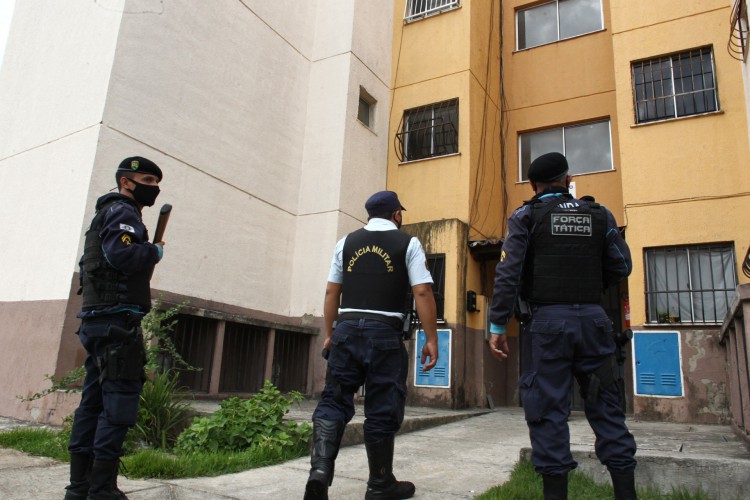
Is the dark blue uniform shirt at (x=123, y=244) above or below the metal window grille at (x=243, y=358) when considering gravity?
above

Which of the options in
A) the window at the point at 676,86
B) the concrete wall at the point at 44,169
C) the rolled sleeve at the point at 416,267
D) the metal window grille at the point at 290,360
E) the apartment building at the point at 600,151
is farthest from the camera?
the metal window grille at the point at 290,360

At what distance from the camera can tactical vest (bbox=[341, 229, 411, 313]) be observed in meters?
3.52

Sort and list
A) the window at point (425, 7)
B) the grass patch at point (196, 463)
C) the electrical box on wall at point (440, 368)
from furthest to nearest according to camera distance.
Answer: the window at point (425, 7)
the electrical box on wall at point (440, 368)
the grass patch at point (196, 463)

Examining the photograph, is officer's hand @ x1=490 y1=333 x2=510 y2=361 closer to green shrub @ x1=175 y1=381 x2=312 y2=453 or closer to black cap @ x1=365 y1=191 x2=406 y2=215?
black cap @ x1=365 y1=191 x2=406 y2=215

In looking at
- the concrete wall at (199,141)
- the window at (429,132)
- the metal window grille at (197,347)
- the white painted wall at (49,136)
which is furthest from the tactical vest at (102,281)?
the window at (429,132)

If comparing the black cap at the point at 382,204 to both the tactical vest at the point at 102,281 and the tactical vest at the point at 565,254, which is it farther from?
the tactical vest at the point at 102,281

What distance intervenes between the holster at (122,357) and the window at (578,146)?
8551mm

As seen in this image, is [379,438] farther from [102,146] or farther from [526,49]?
[526,49]

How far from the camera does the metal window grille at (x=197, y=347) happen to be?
26.1 ft

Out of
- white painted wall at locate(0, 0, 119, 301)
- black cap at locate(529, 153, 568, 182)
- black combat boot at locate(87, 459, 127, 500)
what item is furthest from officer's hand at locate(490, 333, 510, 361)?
white painted wall at locate(0, 0, 119, 301)

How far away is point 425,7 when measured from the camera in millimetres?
11797

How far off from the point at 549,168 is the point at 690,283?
6.12 m

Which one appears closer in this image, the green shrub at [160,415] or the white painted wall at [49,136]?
the green shrub at [160,415]

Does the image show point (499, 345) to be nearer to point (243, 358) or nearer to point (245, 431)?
point (245, 431)
